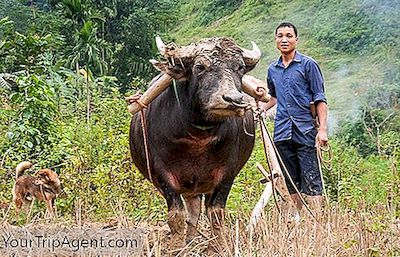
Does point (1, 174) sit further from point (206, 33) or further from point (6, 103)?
point (206, 33)

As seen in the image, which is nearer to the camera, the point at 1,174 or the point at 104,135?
the point at 1,174

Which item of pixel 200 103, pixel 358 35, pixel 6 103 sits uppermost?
pixel 200 103

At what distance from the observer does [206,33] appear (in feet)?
104

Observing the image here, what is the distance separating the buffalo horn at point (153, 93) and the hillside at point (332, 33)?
14.0 metres

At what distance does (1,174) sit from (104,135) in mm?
1471

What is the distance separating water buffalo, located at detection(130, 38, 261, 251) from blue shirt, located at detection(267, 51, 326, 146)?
0.65 m

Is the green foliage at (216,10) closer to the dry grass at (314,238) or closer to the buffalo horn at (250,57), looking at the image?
the buffalo horn at (250,57)

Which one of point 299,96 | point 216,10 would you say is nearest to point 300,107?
point 299,96

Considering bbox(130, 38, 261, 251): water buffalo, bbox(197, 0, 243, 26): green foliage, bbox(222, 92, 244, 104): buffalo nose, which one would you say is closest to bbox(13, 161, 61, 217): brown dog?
bbox(130, 38, 261, 251): water buffalo

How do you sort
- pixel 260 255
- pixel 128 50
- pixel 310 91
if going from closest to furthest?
pixel 260 255 < pixel 310 91 < pixel 128 50

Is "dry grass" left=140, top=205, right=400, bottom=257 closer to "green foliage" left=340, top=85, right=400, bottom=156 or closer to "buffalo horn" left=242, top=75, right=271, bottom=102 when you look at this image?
"buffalo horn" left=242, top=75, right=271, bottom=102

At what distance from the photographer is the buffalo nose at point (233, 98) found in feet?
13.0

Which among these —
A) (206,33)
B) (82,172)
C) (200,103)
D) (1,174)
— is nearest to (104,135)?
(82,172)

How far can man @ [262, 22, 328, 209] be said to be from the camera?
5.39 m
